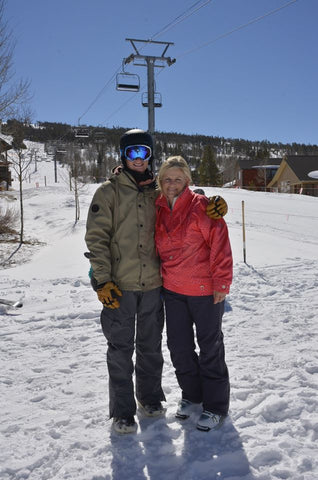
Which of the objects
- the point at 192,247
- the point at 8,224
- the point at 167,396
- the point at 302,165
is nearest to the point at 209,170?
the point at 302,165

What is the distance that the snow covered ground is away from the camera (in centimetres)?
216

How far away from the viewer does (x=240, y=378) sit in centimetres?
313

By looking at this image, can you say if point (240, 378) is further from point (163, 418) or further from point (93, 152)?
point (93, 152)

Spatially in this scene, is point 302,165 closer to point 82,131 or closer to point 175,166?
point 82,131

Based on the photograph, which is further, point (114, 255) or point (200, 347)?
point (200, 347)

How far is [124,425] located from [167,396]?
22.4 inches

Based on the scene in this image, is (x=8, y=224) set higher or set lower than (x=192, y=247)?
lower

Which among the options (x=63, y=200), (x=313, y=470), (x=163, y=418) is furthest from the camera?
(x=63, y=200)

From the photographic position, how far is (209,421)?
2469 mm

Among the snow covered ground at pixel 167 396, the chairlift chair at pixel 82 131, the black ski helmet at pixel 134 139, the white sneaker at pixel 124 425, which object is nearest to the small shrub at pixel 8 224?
the chairlift chair at pixel 82 131

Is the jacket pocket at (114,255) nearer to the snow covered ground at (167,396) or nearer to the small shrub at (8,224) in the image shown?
the snow covered ground at (167,396)

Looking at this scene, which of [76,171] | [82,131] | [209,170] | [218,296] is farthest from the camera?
[209,170]

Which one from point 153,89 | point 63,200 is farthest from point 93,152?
point 153,89

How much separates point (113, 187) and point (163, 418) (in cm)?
172
